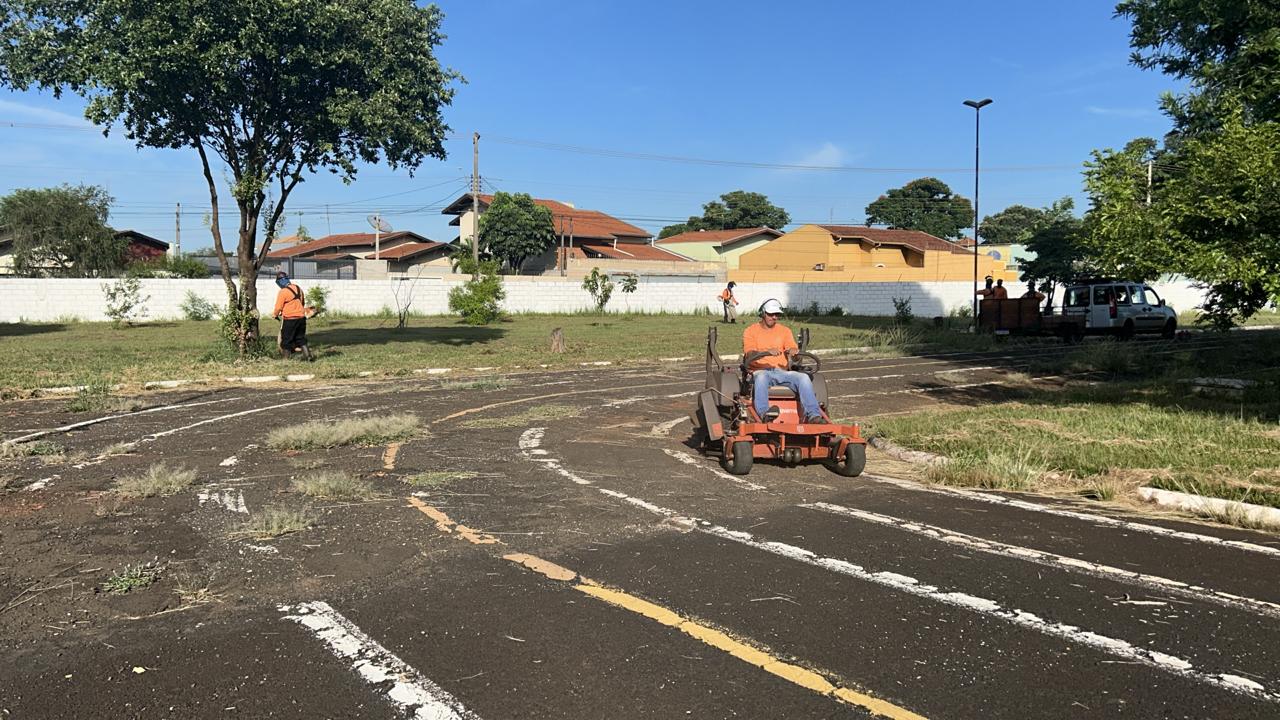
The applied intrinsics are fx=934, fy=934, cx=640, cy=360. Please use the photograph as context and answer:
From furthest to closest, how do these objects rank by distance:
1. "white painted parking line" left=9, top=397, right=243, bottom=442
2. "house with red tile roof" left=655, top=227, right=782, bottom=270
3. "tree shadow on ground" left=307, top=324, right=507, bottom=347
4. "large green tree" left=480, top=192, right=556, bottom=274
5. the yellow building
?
"house with red tile roof" left=655, top=227, right=782, bottom=270 → "large green tree" left=480, top=192, right=556, bottom=274 → the yellow building → "tree shadow on ground" left=307, top=324, right=507, bottom=347 → "white painted parking line" left=9, top=397, right=243, bottom=442

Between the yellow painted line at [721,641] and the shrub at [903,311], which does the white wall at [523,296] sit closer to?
the shrub at [903,311]

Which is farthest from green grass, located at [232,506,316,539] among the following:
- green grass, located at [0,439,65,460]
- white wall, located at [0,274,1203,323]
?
white wall, located at [0,274,1203,323]

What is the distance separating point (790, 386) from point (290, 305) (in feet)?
43.3

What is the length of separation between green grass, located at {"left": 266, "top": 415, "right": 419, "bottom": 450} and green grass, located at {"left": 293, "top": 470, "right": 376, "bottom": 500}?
2078 millimetres

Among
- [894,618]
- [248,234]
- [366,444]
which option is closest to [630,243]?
[248,234]

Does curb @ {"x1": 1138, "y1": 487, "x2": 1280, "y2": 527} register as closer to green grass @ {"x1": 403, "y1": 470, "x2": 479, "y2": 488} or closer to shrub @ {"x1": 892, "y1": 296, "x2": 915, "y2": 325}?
green grass @ {"x1": 403, "y1": 470, "x2": 479, "y2": 488}

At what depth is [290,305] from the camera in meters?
19.0

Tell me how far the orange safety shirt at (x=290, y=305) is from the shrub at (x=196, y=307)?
63.5 feet

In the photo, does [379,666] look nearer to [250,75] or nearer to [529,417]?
[529,417]

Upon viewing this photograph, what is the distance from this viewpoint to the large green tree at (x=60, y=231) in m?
50.5

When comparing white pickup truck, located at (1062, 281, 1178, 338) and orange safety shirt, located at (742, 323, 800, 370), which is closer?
orange safety shirt, located at (742, 323, 800, 370)

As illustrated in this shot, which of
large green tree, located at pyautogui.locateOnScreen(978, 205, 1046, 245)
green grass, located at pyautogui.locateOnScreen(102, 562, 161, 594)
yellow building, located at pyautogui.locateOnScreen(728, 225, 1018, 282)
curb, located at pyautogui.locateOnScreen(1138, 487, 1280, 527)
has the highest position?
large green tree, located at pyautogui.locateOnScreen(978, 205, 1046, 245)

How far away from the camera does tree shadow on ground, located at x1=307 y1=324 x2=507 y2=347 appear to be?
2564 cm

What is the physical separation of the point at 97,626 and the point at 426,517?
8.20 feet
